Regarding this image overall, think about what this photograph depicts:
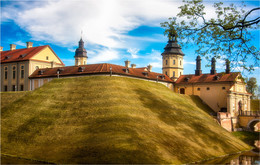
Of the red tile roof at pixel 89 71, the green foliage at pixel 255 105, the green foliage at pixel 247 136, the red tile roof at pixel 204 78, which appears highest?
the red tile roof at pixel 89 71

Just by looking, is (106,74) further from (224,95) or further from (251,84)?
(251,84)

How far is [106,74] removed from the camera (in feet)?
200

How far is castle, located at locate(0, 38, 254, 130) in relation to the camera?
66812 millimetres

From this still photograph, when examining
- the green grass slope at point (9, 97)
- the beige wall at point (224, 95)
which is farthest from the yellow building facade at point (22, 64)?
the beige wall at point (224, 95)

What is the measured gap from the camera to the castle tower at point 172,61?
301ft

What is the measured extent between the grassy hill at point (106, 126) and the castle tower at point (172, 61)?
115 ft

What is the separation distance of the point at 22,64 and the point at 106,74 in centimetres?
2466

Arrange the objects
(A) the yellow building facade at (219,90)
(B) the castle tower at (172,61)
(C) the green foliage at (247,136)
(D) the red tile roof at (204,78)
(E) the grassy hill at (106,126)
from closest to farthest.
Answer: (E) the grassy hill at (106,126)
(C) the green foliage at (247,136)
(A) the yellow building facade at (219,90)
(D) the red tile roof at (204,78)
(B) the castle tower at (172,61)

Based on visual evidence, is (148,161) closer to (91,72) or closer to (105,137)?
(105,137)

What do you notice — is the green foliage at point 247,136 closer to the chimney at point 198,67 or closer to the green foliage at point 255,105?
the chimney at point 198,67

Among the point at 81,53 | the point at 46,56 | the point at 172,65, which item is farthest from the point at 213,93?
the point at 81,53

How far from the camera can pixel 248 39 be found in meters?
30.2

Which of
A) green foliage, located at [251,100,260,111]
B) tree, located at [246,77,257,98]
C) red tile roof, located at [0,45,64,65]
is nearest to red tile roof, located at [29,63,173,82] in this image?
red tile roof, located at [0,45,64,65]

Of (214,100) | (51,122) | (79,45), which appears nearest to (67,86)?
(51,122)
